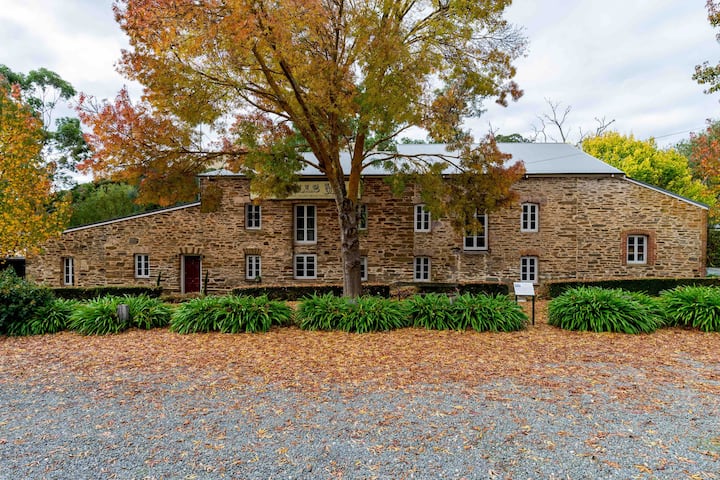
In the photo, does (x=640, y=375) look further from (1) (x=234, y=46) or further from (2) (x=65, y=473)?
(1) (x=234, y=46)

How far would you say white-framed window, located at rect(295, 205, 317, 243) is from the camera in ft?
55.7

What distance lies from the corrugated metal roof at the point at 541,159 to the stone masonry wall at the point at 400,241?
37 cm

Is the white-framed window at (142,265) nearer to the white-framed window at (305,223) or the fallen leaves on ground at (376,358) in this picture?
the white-framed window at (305,223)

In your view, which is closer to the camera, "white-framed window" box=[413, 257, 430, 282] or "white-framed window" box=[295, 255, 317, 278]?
"white-framed window" box=[413, 257, 430, 282]

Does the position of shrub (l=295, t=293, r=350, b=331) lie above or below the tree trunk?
below

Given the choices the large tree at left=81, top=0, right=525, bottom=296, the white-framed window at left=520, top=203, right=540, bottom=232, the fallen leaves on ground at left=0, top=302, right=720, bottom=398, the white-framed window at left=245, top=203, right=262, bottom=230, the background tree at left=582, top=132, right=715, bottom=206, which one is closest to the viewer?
the fallen leaves on ground at left=0, top=302, right=720, bottom=398

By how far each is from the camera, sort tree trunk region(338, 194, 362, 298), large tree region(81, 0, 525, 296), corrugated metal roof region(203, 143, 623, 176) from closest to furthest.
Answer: large tree region(81, 0, 525, 296) < tree trunk region(338, 194, 362, 298) < corrugated metal roof region(203, 143, 623, 176)

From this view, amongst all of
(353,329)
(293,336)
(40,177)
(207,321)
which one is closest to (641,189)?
(353,329)

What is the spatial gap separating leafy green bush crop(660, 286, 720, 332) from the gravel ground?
3723mm

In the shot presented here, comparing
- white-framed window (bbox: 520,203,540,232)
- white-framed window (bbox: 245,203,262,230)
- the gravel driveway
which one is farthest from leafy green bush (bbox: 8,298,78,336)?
white-framed window (bbox: 520,203,540,232)

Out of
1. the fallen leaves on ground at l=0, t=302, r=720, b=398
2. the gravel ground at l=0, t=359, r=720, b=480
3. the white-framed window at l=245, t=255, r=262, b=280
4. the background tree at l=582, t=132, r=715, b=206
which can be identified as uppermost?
the background tree at l=582, t=132, r=715, b=206

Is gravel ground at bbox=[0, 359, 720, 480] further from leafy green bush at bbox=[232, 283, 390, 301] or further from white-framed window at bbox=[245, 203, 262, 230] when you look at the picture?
white-framed window at bbox=[245, 203, 262, 230]

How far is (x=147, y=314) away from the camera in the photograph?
9281 millimetres

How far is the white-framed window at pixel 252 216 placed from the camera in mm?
16906
